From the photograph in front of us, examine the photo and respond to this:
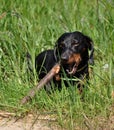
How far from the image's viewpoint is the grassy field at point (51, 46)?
14.0 feet

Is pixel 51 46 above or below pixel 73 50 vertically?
below

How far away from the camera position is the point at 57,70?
4781mm

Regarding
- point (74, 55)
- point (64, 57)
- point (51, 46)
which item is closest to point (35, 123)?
Result: point (64, 57)

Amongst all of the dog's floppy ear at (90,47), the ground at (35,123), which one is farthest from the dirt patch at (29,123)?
the dog's floppy ear at (90,47)

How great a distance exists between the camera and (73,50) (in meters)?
4.90

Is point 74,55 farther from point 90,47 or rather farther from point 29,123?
point 29,123

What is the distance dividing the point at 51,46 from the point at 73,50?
2.96 feet

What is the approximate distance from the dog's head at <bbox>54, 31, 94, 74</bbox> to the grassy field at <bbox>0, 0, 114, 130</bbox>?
0.17 m

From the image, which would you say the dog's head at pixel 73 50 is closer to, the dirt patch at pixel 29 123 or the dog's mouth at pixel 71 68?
the dog's mouth at pixel 71 68

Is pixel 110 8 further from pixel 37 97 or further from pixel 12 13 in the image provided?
pixel 37 97

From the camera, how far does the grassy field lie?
14.0 ft

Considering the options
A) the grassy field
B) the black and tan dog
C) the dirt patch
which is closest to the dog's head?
the black and tan dog

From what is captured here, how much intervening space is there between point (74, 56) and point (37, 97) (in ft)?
2.09

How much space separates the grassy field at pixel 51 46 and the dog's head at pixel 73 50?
17cm
